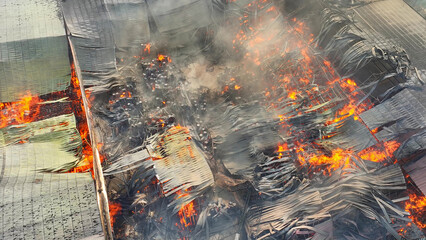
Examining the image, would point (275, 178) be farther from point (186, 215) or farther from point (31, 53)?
point (31, 53)

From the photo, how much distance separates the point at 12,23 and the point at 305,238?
11522 mm

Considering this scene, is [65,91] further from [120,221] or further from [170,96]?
[120,221]

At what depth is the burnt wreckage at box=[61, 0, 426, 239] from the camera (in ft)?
25.9

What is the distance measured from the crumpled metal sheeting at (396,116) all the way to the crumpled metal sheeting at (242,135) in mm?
2844

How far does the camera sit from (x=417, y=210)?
8.26 metres

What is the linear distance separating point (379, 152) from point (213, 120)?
5.02m

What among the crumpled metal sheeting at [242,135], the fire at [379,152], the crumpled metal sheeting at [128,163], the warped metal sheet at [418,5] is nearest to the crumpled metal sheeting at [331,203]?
the fire at [379,152]

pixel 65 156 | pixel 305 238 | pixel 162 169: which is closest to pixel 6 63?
pixel 65 156

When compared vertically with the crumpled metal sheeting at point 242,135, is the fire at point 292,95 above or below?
above

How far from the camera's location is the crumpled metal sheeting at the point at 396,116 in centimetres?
813

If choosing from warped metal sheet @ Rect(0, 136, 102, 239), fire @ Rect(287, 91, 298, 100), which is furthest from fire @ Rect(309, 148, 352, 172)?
warped metal sheet @ Rect(0, 136, 102, 239)

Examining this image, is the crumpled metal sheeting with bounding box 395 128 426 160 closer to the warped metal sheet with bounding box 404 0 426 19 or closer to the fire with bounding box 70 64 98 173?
the fire with bounding box 70 64 98 173

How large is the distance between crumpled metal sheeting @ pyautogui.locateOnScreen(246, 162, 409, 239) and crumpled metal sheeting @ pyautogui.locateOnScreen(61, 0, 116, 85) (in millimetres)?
6733

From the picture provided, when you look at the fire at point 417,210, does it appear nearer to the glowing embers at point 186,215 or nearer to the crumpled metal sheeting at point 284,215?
the crumpled metal sheeting at point 284,215
